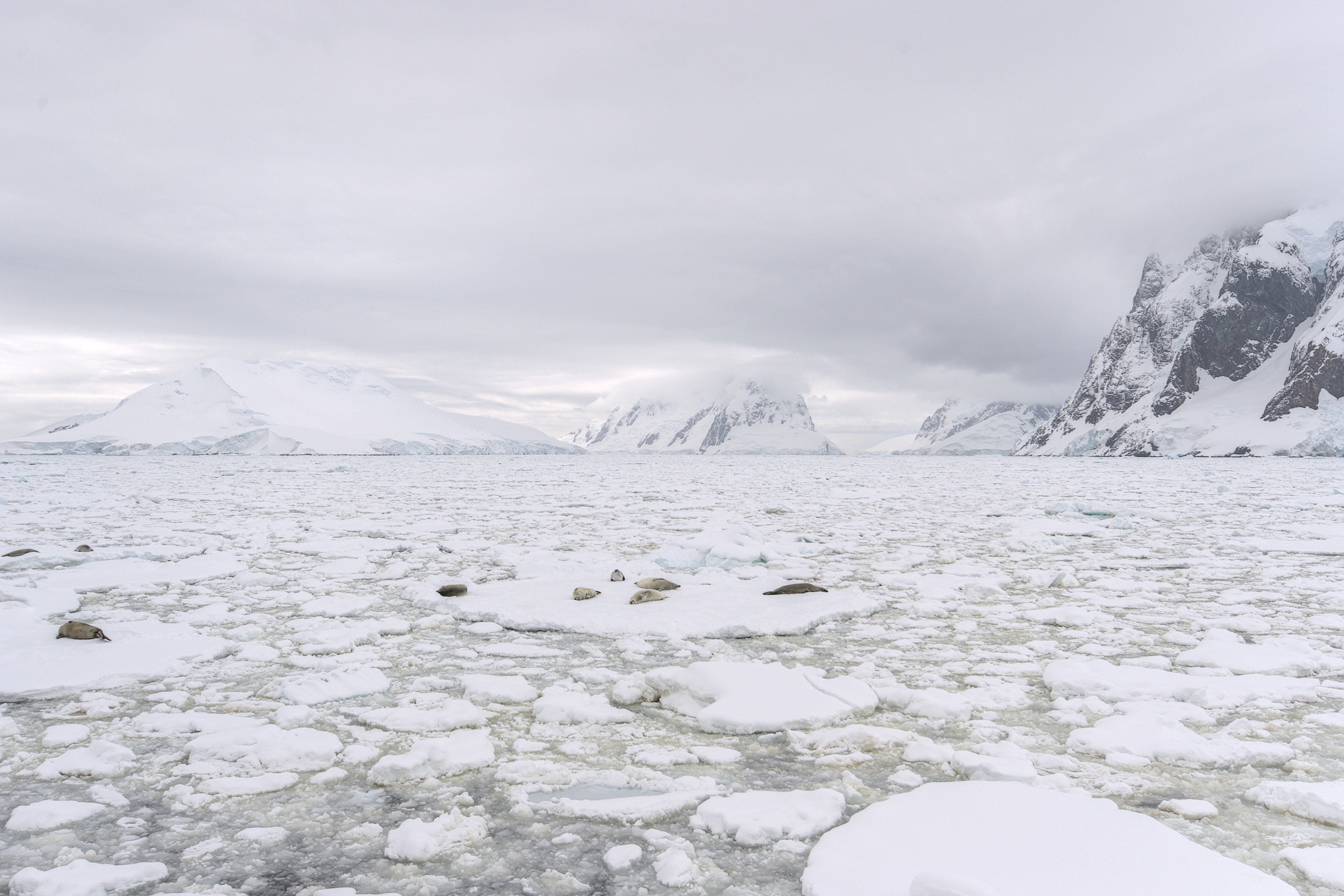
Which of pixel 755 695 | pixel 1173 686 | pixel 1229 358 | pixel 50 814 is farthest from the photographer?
pixel 1229 358

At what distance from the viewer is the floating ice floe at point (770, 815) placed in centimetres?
230

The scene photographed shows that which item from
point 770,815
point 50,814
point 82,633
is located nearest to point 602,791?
point 770,815

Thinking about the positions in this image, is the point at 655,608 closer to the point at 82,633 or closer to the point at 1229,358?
the point at 82,633

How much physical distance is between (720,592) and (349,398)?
196573 millimetres

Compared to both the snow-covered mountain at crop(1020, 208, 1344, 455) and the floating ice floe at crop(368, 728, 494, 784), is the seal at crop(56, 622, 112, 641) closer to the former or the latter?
the floating ice floe at crop(368, 728, 494, 784)

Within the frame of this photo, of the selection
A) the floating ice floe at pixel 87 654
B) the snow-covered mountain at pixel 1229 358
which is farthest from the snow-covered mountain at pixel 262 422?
the snow-covered mountain at pixel 1229 358

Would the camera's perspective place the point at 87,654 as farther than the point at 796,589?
No

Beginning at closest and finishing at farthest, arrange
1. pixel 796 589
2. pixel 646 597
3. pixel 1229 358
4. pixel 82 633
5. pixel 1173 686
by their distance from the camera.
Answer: pixel 1173 686, pixel 82 633, pixel 646 597, pixel 796 589, pixel 1229 358

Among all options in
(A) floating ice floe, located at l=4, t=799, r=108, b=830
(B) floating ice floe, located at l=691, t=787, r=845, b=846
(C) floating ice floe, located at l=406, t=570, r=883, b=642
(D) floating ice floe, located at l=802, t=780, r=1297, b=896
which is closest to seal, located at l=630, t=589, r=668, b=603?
(C) floating ice floe, located at l=406, t=570, r=883, b=642

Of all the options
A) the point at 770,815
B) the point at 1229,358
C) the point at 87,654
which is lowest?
the point at 87,654

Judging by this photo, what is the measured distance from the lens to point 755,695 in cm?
356

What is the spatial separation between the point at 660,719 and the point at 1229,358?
187494 mm

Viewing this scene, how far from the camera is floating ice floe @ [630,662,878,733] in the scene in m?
3.30

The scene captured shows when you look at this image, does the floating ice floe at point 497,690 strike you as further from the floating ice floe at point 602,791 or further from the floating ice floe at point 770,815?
the floating ice floe at point 770,815
